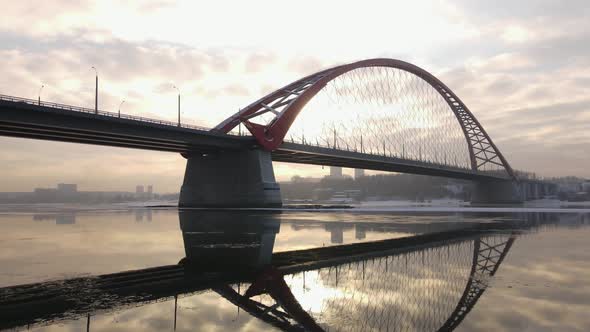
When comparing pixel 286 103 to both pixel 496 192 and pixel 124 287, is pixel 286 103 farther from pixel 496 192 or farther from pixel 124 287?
pixel 496 192

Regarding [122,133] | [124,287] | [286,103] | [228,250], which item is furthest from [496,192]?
[124,287]

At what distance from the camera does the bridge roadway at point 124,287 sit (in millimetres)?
8102

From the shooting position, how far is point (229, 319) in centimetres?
766

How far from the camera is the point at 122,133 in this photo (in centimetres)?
4666

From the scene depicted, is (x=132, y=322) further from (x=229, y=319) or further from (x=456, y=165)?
(x=456, y=165)

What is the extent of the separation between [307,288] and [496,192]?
124218mm

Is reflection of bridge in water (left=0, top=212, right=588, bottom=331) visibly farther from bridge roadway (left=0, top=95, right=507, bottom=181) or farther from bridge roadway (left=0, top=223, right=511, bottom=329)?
bridge roadway (left=0, top=95, right=507, bottom=181)

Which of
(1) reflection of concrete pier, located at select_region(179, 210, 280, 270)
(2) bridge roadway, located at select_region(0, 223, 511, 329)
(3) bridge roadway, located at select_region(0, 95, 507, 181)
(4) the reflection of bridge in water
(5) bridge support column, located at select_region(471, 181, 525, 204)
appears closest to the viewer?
(4) the reflection of bridge in water

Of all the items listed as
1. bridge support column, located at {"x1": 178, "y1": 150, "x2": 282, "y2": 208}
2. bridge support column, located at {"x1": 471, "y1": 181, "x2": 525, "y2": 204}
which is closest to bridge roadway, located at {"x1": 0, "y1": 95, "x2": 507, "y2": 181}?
bridge support column, located at {"x1": 178, "y1": 150, "x2": 282, "y2": 208}

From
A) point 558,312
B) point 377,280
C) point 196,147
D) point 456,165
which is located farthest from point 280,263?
point 456,165

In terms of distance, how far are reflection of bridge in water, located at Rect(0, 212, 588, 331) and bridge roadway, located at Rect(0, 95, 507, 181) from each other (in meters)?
31.2

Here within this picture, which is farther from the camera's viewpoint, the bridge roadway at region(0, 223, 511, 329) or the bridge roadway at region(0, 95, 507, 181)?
the bridge roadway at region(0, 95, 507, 181)

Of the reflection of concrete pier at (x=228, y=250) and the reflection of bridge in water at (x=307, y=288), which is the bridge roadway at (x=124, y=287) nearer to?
the reflection of bridge in water at (x=307, y=288)

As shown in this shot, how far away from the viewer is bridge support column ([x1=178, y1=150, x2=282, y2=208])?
187 ft
